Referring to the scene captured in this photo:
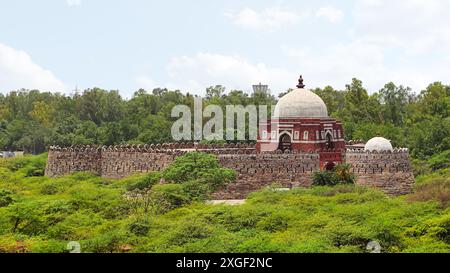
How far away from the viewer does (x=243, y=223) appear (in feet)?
103

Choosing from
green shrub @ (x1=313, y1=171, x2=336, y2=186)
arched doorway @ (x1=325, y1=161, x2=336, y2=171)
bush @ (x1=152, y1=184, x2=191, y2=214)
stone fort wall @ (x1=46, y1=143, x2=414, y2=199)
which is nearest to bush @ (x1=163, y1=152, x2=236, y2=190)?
stone fort wall @ (x1=46, y1=143, x2=414, y2=199)

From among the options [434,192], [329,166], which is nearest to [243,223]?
[434,192]

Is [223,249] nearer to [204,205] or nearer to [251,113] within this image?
[204,205]

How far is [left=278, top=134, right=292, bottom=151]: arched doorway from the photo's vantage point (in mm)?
46438

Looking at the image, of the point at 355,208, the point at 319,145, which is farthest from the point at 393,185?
the point at 355,208

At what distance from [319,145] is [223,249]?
2045 centimetres

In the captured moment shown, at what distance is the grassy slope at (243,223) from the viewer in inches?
1105

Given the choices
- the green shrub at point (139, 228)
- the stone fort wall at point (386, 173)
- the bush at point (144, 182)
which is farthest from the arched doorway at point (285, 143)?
the green shrub at point (139, 228)

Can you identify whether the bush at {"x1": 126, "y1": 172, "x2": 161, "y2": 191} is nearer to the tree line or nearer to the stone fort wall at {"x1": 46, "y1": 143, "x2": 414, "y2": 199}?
the stone fort wall at {"x1": 46, "y1": 143, "x2": 414, "y2": 199}

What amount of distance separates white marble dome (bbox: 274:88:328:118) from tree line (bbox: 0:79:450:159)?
15.0 metres

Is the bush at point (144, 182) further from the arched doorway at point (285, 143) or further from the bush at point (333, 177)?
the arched doorway at point (285, 143)

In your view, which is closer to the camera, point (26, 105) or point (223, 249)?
point (223, 249)
